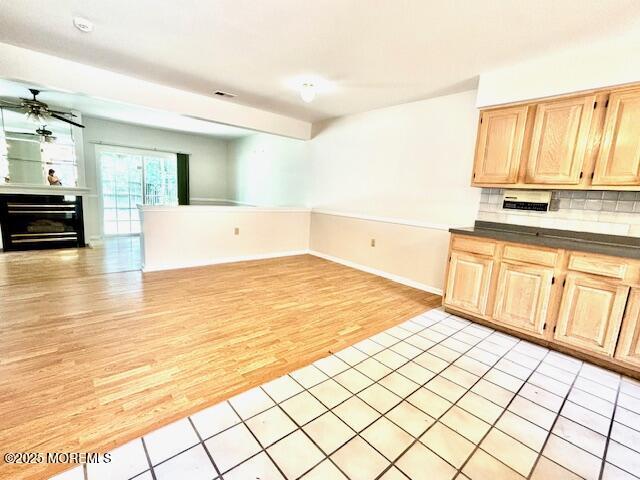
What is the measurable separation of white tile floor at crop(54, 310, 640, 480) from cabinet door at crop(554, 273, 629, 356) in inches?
8.0

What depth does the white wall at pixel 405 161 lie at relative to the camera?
3.48 meters

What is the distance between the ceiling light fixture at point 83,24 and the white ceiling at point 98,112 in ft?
4.66

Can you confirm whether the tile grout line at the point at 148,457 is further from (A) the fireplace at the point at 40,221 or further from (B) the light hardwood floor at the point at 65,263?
(A) the fireplace at the point at 40,221

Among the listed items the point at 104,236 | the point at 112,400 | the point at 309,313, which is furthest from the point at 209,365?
the point at 104,236

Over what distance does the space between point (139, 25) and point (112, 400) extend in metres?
2.76

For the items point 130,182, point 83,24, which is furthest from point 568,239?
point 130,182

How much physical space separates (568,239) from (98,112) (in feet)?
24.4

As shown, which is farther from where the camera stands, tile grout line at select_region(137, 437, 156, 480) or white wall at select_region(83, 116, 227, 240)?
white wall at select_region(83, 116, 227, 240)

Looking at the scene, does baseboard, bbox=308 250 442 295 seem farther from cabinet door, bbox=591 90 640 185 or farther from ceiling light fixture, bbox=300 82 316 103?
ceiling light fixture, bbox=300 82 316 103

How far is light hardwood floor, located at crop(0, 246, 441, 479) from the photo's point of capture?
5.08 ft

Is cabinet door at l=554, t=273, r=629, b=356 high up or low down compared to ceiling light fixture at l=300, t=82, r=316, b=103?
down

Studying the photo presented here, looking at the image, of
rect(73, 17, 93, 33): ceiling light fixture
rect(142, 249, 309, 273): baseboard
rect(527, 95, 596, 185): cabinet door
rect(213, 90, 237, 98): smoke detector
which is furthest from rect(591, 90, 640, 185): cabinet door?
rect(142, 249, 309, 273): baseboard

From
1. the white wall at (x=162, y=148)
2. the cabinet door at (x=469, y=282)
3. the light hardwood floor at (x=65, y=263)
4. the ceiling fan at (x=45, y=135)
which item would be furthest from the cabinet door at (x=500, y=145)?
the white wall at (x=162, y=148)

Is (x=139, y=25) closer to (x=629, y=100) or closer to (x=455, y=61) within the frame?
(x=455, y=61)
